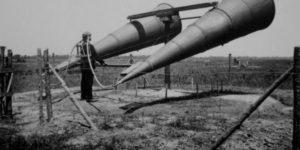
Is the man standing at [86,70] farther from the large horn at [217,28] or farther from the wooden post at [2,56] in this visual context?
the wooden post at [2,56]

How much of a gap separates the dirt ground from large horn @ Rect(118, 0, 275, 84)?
1911 mm

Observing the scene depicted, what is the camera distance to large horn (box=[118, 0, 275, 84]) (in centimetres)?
1097

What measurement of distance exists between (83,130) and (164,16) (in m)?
8.17

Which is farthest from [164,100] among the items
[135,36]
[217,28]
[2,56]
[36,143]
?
[36,143]

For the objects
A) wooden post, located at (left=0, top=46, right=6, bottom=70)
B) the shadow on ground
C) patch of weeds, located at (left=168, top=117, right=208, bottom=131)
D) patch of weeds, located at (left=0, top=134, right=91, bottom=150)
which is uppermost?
wooden post, located at (left=0, top=46, right=6, bottom=70)

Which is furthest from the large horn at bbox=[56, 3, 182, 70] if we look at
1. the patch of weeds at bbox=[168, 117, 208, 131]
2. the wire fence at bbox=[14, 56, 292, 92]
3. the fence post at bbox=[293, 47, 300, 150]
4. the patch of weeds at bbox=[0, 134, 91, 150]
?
the fence post at bbox=[293, 47, 300, 150]

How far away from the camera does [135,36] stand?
46.1 feet

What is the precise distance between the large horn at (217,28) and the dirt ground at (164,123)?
1.91 m

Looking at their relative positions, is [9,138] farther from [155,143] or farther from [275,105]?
[275,105]

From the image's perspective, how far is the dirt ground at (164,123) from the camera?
19.0ft

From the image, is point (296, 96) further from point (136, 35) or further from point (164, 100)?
point (136, 35)

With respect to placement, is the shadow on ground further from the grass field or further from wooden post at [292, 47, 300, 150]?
wooden post at [292, 47, 300, 150]

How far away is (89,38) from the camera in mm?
11367

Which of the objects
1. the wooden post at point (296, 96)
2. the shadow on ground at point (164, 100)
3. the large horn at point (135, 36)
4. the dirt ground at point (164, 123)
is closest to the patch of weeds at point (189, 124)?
the dirt ground at point (164, 123)
